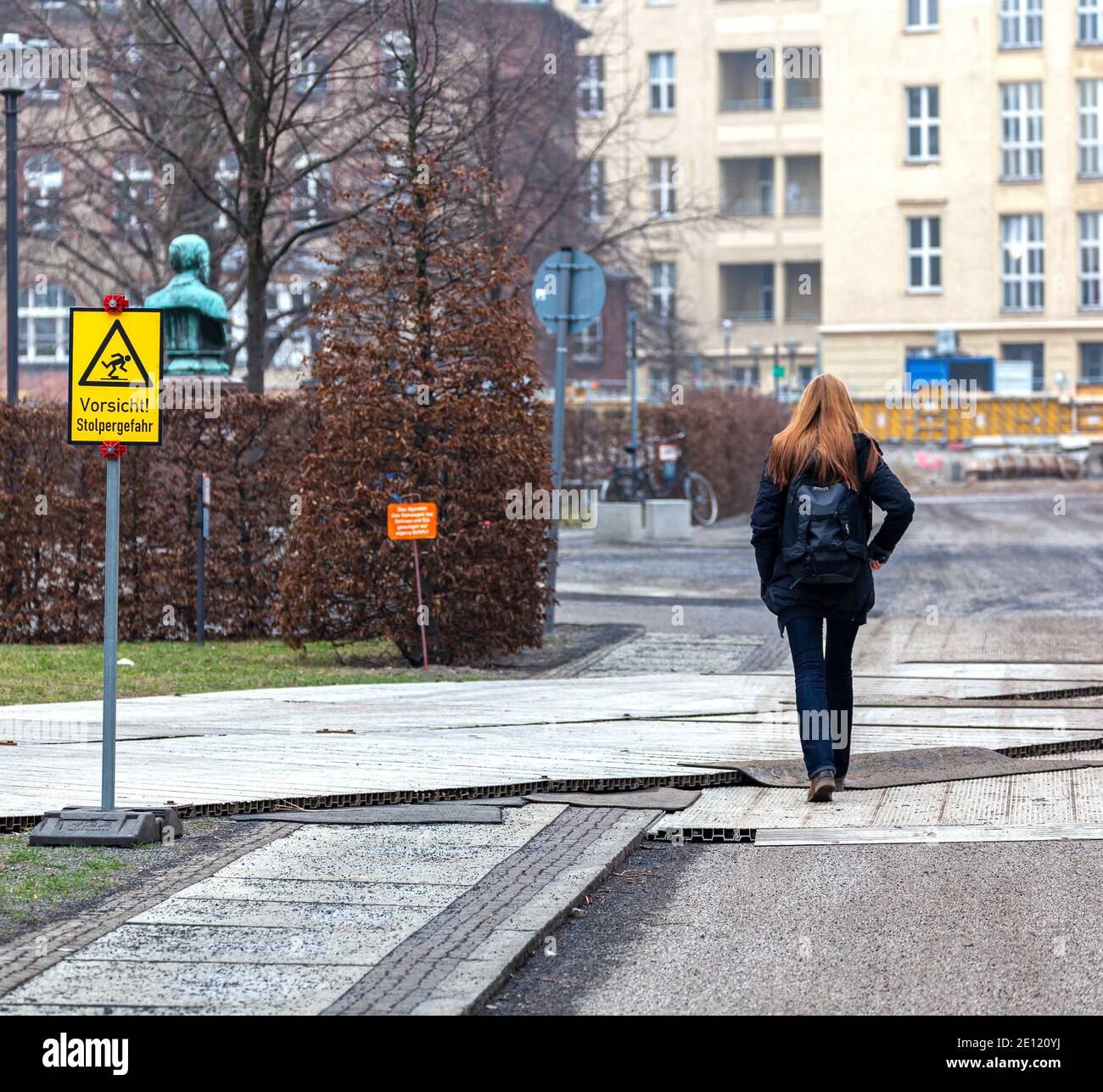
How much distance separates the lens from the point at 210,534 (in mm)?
15820

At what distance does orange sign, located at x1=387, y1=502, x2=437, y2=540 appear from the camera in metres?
13.5

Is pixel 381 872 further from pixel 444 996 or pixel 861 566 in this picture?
pixel 861 566

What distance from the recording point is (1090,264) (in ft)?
230

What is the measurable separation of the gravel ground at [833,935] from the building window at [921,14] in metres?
66.9

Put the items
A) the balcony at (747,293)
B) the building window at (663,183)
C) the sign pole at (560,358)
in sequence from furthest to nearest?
the balcony at (747,293) < the building window at (663,183) < the sign pole at (560,358)

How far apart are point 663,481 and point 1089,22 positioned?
4355cm

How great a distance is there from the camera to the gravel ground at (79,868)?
6.35 metres

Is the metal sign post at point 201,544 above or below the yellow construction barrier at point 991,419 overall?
below

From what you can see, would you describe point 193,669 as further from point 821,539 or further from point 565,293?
point 821,539

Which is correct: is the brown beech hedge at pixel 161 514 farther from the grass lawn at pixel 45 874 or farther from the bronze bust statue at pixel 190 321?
the grass lawn at pixel 45 874

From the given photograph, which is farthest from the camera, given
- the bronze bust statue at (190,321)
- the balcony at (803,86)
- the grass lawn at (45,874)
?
the balcony at (803,86)

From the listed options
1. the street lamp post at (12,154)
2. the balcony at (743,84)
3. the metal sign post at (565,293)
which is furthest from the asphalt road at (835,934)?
the balcony at (743,84)

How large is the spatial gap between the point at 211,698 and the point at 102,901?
5411 millimetres

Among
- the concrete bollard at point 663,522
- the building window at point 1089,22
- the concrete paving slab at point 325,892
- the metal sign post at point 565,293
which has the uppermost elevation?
the building window at point 1089,22
